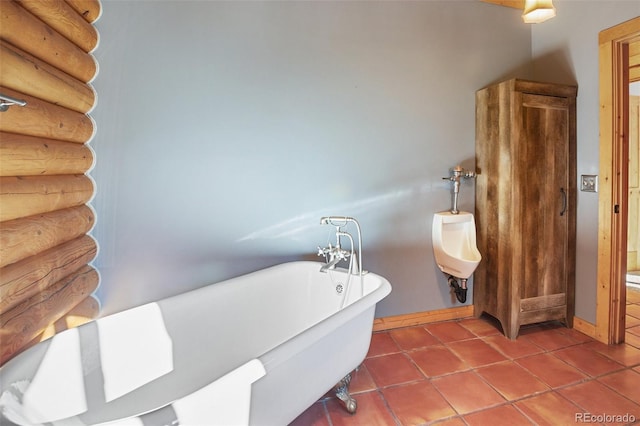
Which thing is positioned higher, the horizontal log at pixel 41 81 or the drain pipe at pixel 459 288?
the horizontal log at pixel 41 81

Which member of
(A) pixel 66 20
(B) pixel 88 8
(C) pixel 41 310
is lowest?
(C) pixel 41 310

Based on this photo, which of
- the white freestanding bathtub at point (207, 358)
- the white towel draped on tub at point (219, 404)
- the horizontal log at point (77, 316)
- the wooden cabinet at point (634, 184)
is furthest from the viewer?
the wooden cabinet at point (634, 184)

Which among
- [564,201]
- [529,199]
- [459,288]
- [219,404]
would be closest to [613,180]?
[564,201]

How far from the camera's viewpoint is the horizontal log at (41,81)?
4.24 feet

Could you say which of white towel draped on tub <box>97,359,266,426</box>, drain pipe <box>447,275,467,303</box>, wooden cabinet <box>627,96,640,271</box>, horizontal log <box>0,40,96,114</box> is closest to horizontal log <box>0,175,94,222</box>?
horizontal log <box>0,40,96,114</box>

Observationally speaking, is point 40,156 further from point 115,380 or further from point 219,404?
point 219,404

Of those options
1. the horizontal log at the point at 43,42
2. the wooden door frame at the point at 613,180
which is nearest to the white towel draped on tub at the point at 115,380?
the horizontal log at the point at 43,42

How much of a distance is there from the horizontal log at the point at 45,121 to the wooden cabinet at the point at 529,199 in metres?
2.75

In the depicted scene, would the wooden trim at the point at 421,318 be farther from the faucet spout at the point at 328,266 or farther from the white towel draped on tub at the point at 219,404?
the white towel draped on tub at the point at 219,404

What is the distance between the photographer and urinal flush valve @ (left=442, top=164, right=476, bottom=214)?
2454mm

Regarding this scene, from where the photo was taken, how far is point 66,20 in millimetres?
1650

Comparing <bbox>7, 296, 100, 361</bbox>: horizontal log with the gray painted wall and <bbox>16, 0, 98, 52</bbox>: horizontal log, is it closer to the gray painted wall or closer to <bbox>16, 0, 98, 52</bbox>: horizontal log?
the gray painted wall

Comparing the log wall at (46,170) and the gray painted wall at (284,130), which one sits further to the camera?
the gray painted wall at (284,130)

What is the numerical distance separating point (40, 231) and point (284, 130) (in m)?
1.44
